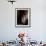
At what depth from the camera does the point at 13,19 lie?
534cm

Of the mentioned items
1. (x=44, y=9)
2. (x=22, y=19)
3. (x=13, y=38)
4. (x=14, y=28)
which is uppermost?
(x=44, y=9)

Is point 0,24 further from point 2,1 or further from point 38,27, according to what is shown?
point 38,27

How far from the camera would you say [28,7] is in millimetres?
5297

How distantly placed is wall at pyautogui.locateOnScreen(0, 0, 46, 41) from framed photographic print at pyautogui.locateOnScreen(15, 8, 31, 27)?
0.12 meters

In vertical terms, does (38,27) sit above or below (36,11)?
below

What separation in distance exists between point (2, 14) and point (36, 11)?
1351 millimetres

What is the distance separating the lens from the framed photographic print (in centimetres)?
531

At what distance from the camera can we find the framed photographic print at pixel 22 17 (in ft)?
17.4

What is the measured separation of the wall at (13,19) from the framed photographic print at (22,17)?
12cm

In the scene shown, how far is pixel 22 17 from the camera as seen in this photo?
534cm

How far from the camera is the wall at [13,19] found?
5.30 m

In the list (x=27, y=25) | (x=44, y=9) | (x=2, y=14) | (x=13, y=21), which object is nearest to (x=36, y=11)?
(x=44, y=9)

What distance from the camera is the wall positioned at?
209 inches

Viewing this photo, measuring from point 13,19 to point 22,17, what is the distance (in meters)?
0.37
